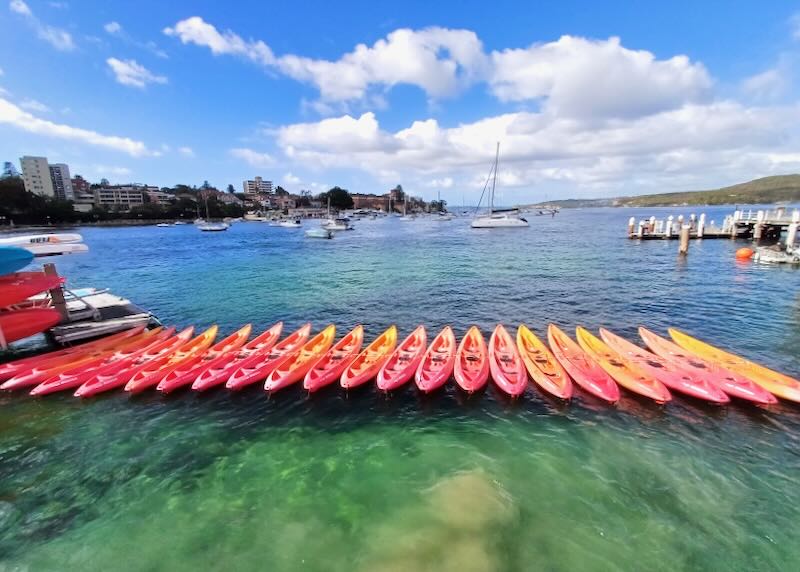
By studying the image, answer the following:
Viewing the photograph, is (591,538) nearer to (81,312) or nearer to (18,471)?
(18,471)

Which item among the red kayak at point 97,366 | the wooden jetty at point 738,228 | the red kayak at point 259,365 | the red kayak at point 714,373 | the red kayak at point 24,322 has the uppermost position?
the wooden jetty at point 738,228

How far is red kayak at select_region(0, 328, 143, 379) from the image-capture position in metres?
14.3

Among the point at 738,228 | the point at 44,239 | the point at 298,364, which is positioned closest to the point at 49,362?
the point at 44,239

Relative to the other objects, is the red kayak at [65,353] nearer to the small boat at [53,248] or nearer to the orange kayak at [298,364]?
the small boat at [53,248]

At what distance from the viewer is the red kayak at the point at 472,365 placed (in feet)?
42.0

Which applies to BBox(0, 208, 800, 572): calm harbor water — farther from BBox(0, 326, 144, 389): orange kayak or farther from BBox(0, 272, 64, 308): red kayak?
BBox(0, 272, 64, 308): red kayak

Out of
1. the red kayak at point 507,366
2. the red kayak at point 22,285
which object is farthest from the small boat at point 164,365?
the red kayak at point 507,366

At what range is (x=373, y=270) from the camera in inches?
1542

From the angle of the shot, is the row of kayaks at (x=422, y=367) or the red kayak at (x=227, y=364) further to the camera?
the red kayak at (x=227, y=364)

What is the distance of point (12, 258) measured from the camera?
15.8m

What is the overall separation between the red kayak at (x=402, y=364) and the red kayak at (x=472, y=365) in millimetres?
1568

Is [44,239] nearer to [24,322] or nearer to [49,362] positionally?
[24,322]

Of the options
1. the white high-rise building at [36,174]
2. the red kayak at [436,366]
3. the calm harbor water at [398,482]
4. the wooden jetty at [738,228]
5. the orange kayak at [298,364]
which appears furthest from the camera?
the white high-rise building at [36,174]

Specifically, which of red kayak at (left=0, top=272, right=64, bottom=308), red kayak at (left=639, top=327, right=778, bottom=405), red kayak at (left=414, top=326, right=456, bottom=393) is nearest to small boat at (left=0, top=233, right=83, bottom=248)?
red kayak at (left=0, top=272, right=64, bottom=308)
